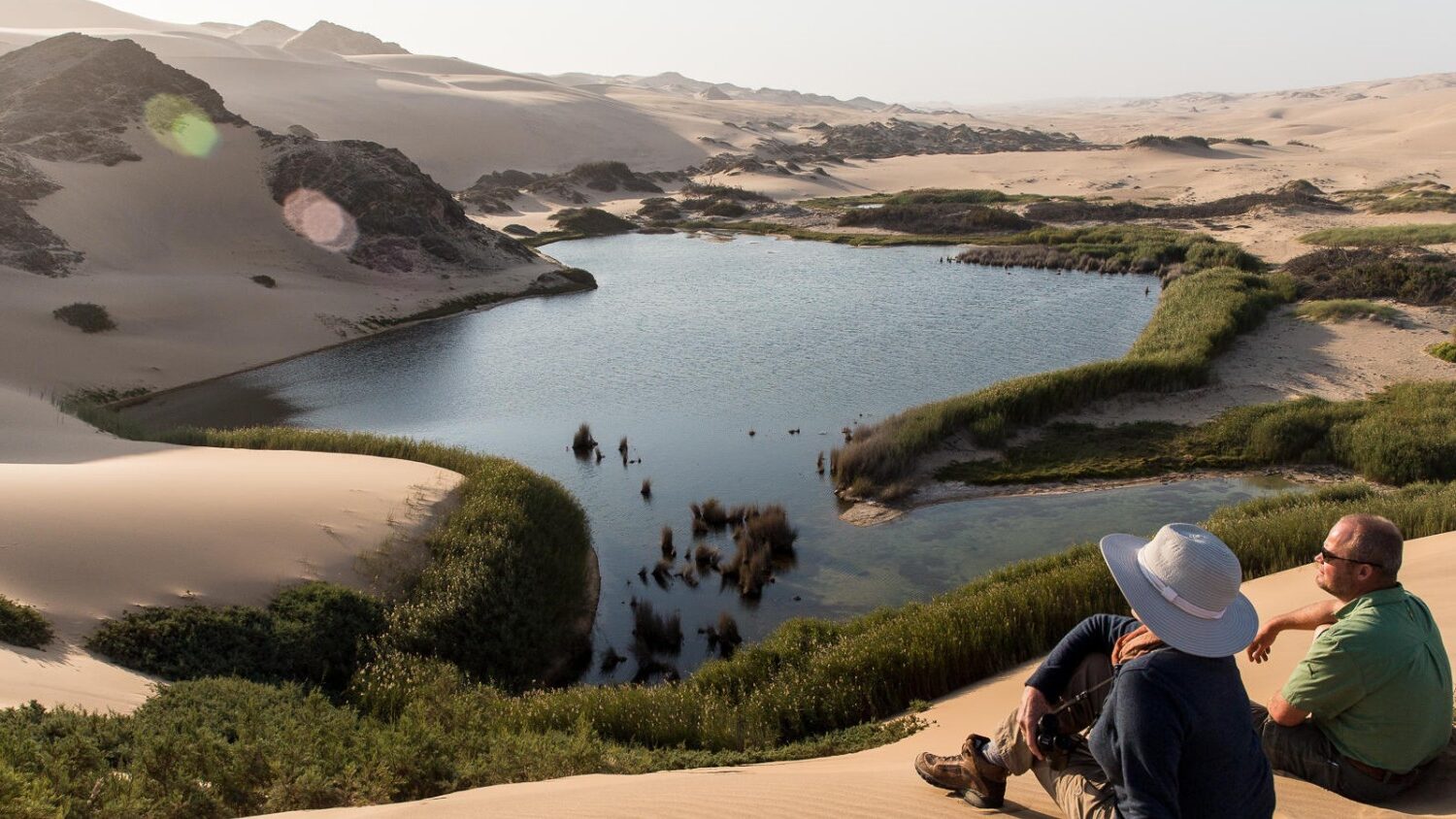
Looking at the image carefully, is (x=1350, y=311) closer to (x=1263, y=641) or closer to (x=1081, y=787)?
(x=1263, y=641)

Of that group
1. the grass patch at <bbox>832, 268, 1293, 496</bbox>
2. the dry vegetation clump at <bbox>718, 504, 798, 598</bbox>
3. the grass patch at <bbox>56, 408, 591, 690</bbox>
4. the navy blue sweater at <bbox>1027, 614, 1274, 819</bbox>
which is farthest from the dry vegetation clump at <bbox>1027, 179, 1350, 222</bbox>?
the navy blue sweater at <bbox>1027, 614, 1274, 819</bbox>

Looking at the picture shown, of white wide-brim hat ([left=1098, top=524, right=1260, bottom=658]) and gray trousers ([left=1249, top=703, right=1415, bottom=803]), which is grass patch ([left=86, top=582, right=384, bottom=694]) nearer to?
gray trousers ([left=1249, top=703, right=1415, bottom=803])

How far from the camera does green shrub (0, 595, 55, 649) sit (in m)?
8.42

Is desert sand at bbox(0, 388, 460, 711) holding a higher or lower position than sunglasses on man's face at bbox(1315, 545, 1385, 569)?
lower

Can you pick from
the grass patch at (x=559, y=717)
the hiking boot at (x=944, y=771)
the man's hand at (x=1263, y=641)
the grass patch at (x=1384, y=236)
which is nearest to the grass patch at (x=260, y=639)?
the grass patch at (x=559, y=717)

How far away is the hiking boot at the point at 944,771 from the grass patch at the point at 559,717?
2.33m

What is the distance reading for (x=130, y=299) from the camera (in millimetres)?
28516

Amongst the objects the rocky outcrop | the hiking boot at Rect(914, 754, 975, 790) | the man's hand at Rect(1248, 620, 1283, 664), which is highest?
the rocky outcrop

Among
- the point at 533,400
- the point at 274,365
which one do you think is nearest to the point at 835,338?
the point at 533,400

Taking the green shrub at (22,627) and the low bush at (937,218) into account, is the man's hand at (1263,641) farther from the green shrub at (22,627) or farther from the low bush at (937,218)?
the low bush at (937,218)

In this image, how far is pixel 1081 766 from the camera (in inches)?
168

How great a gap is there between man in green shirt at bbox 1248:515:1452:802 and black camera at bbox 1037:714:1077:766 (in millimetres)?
1120

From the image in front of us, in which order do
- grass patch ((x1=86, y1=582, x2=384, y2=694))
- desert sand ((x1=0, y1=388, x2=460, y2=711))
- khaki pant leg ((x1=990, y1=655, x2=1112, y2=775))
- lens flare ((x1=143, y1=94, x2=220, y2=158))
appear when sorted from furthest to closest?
lens flare ((x1=143, y1=94, x2=220, y2=158)), grass patch ((x1=86, y1=582, x2=384, y2=694)), desert sand ((x1=0, y1=388, x2=460, y2=711)), khaki pant leg ((x1=990, y1=655, x2=1112, y2=775))

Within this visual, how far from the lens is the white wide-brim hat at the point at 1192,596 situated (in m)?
3.60
